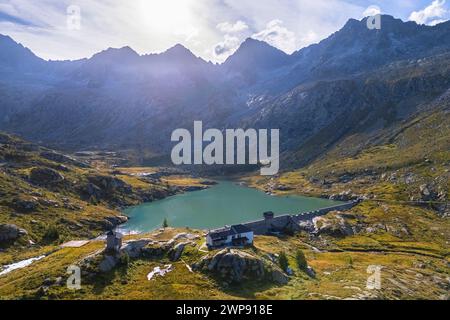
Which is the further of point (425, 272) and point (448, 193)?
point (448, 193)

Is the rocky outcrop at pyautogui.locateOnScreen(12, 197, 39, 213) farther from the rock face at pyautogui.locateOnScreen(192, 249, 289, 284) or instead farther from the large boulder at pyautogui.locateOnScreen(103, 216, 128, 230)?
the rock face at pyautogui.locateOnScreen(192, 249, 289, 284)

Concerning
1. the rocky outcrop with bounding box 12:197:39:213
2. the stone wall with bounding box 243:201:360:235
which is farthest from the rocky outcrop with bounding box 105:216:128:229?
the stone wall with bounding box 243:201:360:235

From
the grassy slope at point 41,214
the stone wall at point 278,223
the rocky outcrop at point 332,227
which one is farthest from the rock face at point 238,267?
the rocky outcrop at point 332,227
